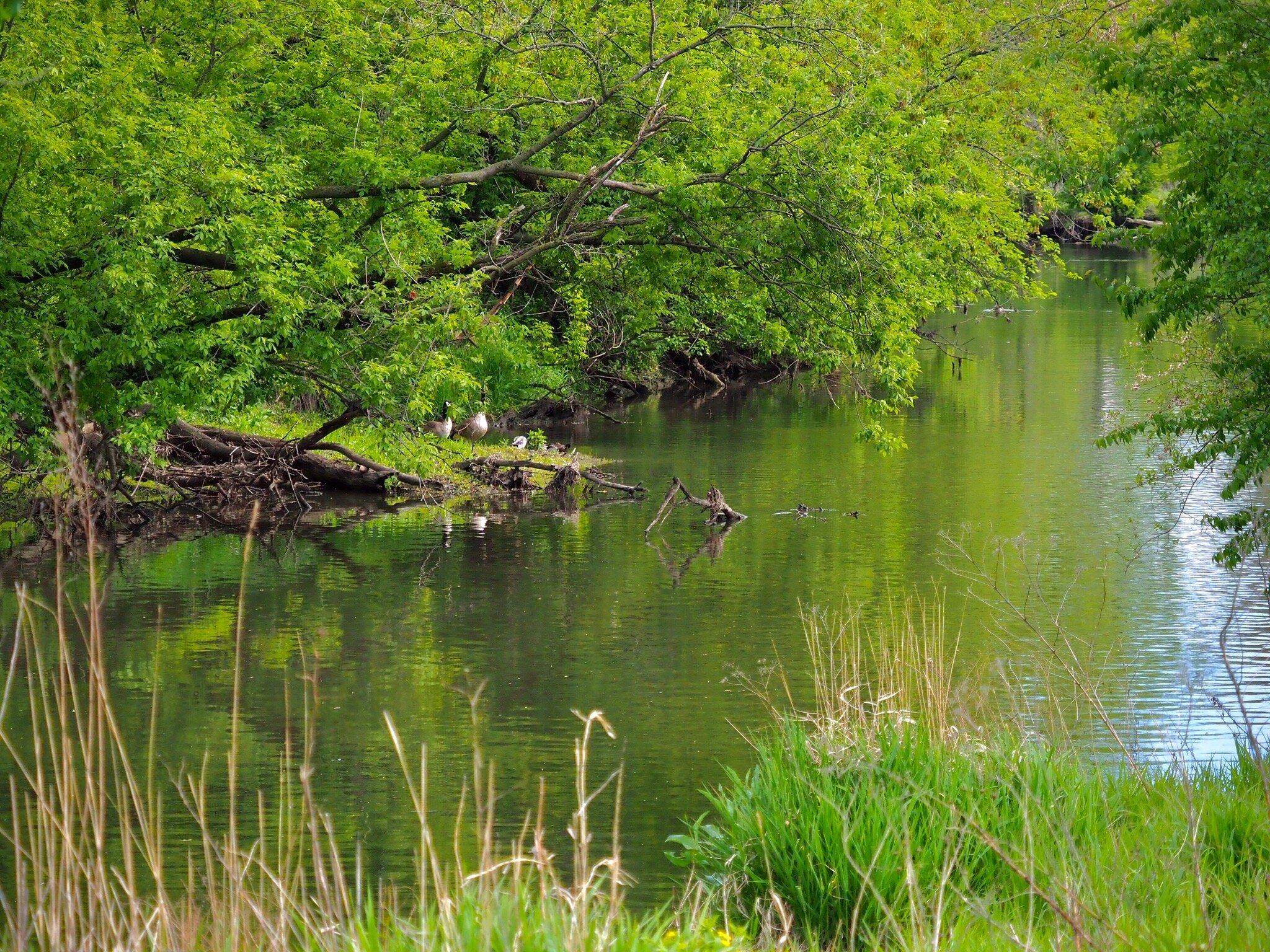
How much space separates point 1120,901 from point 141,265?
15355mm

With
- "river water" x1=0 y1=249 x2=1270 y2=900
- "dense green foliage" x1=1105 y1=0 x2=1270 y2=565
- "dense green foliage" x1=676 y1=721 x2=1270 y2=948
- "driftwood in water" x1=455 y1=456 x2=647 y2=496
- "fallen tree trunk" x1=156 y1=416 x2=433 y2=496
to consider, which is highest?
"dense green foliage" x1=1105 y1=0 x2=1270 y2=565

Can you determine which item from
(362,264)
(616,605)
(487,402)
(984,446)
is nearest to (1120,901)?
(616,605)

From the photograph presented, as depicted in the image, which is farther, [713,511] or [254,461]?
[254,461]

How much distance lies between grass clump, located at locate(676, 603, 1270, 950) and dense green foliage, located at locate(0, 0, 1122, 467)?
31.8ft

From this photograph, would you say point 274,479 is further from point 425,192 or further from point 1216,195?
point 1216,195

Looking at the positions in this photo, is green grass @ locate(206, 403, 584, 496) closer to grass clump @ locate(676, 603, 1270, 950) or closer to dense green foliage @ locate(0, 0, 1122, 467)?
dense green foliage @ locate(0, 0, 1122, 467)

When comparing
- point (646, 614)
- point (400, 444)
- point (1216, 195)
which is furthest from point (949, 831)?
point (400, 444)

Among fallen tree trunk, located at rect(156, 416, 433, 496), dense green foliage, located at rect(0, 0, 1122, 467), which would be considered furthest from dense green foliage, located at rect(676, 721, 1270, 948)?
fallen tree trunk, located at rect(156, 416, 433, 496)

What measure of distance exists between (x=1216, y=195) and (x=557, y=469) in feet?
55.7

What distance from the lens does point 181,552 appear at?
2220cm

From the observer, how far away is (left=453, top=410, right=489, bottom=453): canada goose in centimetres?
3056

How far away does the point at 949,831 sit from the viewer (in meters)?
6.12

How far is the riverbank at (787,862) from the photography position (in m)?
4.34

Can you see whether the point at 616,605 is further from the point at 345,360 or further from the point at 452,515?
the point at 452,515
